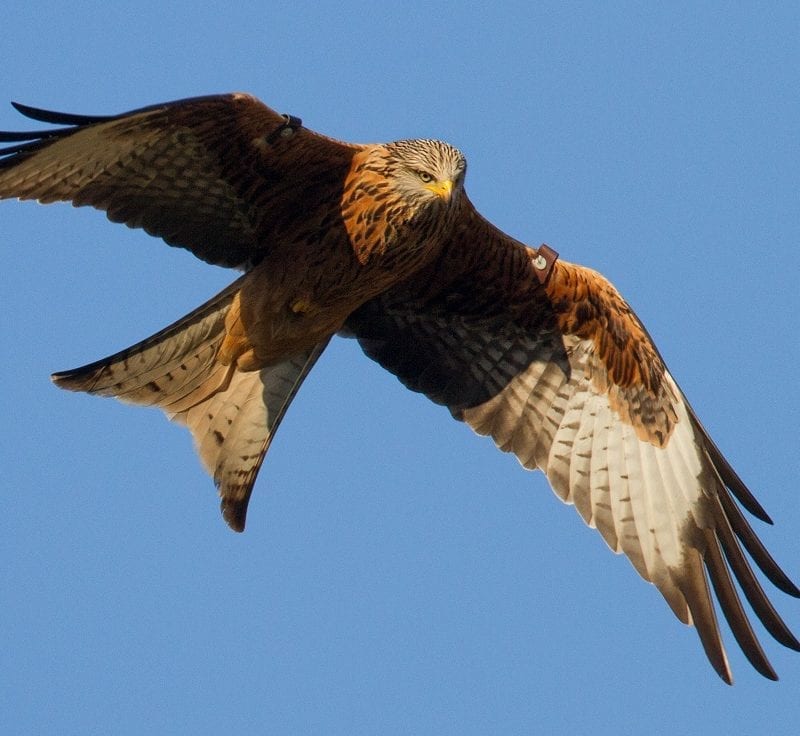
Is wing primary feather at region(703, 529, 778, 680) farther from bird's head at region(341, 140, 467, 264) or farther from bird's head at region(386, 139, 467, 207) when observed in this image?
bird's head at region(386, 139, 467, 207)

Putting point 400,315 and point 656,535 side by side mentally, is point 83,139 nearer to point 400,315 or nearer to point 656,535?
point 400,315

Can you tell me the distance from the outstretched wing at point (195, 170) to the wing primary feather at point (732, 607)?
2925 millimetres

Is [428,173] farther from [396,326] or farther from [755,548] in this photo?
[755,548]

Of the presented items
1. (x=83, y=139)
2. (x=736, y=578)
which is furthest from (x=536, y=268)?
(x=83, y=139)

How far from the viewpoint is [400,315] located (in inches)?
360

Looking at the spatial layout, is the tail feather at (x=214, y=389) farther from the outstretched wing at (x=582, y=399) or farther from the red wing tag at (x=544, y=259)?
the red wing tag at (x=544, y=259)

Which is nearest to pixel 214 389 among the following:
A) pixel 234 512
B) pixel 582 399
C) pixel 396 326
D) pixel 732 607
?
pixel 234 512

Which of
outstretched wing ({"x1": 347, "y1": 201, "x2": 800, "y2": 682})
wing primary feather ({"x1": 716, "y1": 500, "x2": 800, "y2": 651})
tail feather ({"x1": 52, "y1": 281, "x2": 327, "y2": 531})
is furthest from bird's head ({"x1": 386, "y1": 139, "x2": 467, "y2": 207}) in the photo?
wing primary feather ({"x1": 716, "y1": 500, "x2": 800, "y2": 651})

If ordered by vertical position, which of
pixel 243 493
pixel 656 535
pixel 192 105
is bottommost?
pixel 243 493

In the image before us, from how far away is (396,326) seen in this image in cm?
916

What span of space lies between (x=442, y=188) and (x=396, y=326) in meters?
1.54

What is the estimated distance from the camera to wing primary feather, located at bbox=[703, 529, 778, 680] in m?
8.14

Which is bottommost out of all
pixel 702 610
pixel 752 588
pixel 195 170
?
pixel 702 610

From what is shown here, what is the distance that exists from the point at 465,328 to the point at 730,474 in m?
1.78
